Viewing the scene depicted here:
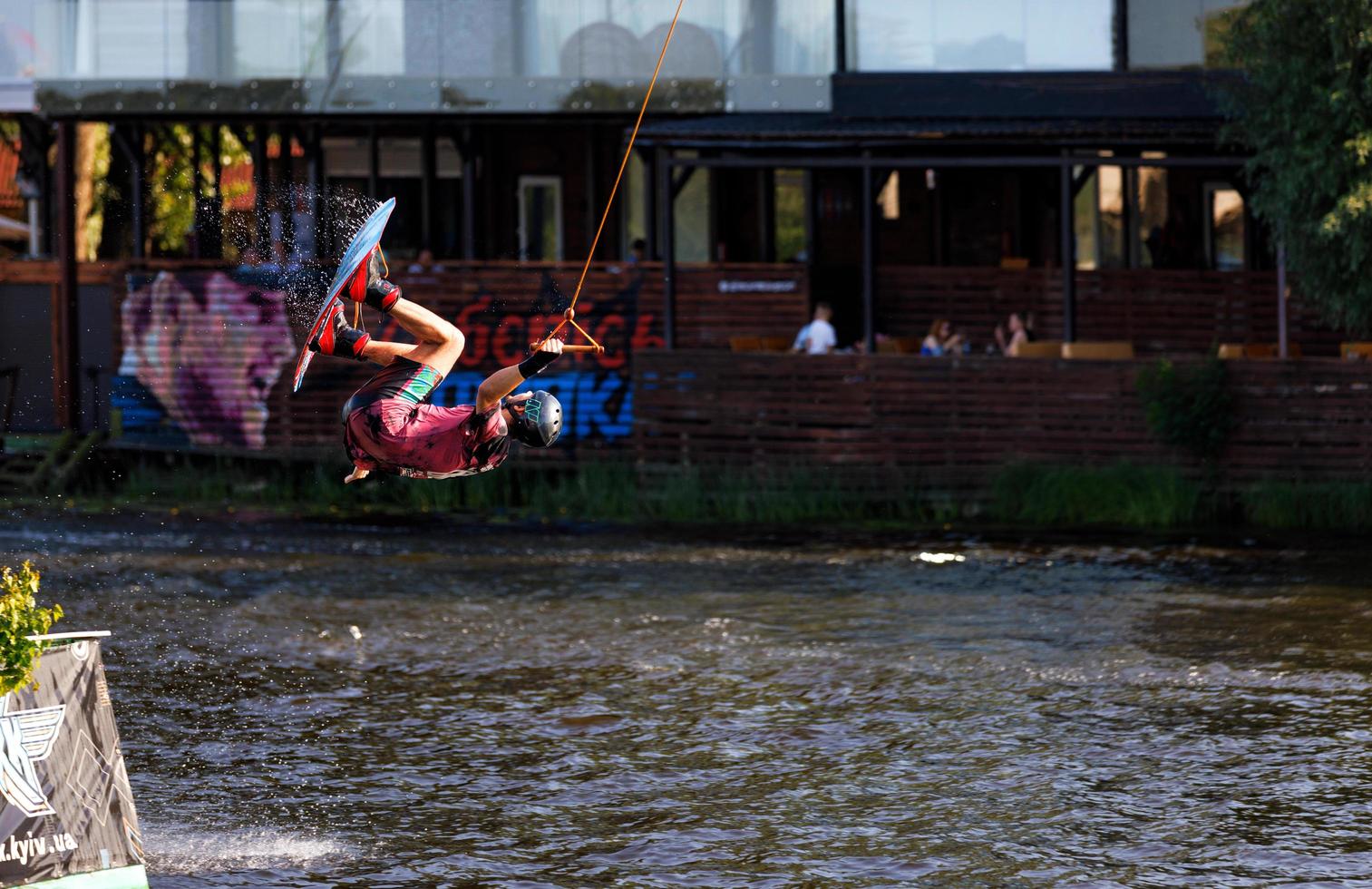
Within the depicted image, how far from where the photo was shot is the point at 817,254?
36.2m

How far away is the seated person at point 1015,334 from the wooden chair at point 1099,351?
35.6 inches

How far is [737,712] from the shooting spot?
18.1 metres

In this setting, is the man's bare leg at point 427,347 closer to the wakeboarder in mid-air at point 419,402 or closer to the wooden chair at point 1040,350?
the wakeboarder in mid-air at point 419,402

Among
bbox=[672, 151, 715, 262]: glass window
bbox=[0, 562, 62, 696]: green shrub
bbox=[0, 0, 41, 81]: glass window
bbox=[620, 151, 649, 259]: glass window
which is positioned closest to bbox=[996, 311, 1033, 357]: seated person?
bbox=[672, 151, 715, 262]: glass window

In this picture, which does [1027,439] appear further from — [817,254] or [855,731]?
[855,731]

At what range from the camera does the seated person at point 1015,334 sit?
30.9m

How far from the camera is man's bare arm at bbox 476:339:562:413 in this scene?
9.16 metres

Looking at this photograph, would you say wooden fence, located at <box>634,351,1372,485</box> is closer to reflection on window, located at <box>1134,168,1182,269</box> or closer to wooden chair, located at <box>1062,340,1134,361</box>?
wooden chair, located at <box>1062,340,1134,361</box>

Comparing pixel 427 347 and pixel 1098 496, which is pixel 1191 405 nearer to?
pixel 1098 496

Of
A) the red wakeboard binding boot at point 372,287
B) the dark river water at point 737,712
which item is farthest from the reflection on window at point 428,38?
the red wakeboard binding boot at point 372,287

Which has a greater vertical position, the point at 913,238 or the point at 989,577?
the point at 913,238

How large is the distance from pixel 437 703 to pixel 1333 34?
14896 millimetres

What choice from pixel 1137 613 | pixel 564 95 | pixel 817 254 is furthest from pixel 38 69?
pixel 1137 613

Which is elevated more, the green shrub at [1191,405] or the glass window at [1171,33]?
the glass window at [1171,33]
